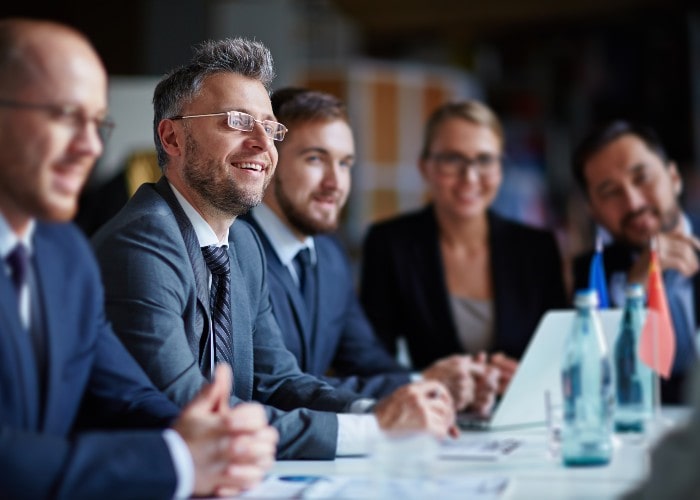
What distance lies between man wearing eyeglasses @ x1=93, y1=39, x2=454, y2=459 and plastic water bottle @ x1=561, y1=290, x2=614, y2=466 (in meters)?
0.25

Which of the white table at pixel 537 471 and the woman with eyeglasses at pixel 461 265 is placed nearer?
the white table at pixel 537 471

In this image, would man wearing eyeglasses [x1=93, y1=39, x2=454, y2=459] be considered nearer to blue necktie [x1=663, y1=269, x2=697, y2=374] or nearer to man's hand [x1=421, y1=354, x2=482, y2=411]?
man's hand [x1=421, y1=354, x2=482, y2=411]

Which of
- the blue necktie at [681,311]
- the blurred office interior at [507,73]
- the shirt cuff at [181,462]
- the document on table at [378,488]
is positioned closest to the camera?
the shirt cuff at [181,462]

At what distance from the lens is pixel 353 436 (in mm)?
1857

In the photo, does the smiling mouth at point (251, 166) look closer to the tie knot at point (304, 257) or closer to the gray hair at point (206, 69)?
the gray hair at point (206, 69)

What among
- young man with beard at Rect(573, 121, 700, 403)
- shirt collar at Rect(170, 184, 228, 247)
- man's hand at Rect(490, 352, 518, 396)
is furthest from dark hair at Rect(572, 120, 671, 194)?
shirt collar at Rect(170, 184, 228, 247)

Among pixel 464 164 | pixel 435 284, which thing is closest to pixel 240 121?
pixel 435 284

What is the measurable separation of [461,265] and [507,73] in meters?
6.35

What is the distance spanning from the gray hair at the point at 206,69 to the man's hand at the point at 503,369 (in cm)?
118

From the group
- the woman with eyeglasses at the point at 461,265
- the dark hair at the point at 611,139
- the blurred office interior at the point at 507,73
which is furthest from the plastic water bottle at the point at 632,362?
the blurred office interior at the point at 507,73

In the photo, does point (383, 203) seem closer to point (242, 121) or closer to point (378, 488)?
point (242, 121)

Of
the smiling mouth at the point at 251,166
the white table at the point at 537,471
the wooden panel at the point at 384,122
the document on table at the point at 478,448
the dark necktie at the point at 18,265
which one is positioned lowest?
the document on table at the point at 478,448

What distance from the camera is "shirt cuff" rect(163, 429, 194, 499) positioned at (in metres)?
1.27

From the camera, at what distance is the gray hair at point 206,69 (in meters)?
1.78
